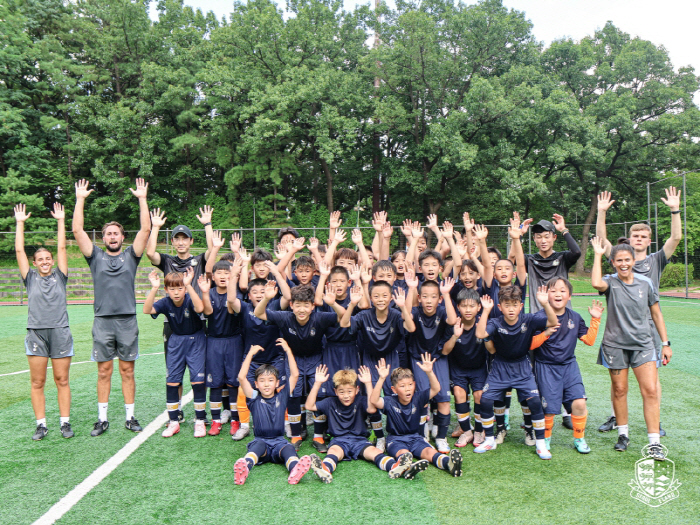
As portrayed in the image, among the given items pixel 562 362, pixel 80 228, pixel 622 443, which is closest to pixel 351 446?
pixel 562 362

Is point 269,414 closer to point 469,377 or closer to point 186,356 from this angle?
point 186,356

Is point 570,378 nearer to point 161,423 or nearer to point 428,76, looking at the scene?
point 161,423

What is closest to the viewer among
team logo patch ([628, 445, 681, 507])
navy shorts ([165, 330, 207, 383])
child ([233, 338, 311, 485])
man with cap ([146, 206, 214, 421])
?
team logo patch ([628, 445, 681, 507])

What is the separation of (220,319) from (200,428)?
1140 mm

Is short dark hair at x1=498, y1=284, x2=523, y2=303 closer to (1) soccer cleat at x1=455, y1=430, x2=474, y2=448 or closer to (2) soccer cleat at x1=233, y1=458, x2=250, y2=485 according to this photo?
(1) soccer cleat at x1=455, y1=430, x2=474, y2=448

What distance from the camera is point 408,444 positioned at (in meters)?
4.21

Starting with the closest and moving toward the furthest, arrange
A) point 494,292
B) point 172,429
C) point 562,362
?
point 562,362, point 172,429, point 494,292

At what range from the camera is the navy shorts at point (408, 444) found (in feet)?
13.6

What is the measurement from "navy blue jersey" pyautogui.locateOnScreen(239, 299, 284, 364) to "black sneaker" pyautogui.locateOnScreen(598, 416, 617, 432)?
3489mm

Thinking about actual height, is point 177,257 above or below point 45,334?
above

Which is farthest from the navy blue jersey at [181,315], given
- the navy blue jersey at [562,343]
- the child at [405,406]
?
the navy blue jersey at [562,343]

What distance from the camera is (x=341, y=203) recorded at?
3166 centimetres

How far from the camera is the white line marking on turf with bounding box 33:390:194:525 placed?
3.29 meters

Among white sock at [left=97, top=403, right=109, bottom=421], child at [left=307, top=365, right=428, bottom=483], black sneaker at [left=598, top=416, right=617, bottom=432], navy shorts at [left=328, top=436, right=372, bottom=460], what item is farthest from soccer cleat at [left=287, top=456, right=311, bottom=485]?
black sneaker at [left=598, top=416, right=617, bottom=432]
